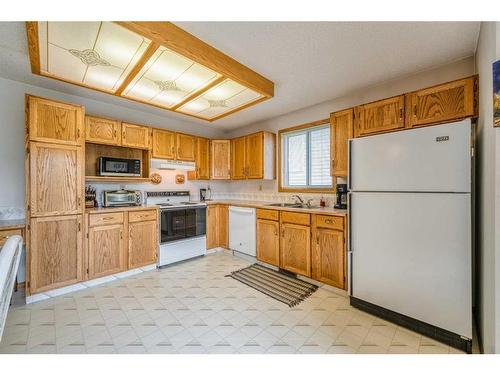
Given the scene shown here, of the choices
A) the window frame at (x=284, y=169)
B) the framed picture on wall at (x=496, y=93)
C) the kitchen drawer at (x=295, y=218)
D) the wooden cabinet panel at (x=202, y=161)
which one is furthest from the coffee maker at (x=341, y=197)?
the wooden cabinet panel at (x=202, y=161)

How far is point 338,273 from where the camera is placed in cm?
256

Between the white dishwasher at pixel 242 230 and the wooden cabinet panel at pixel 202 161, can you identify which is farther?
the wooden cabinet panel at pixel 202 161

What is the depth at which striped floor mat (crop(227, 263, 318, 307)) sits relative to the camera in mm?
2551

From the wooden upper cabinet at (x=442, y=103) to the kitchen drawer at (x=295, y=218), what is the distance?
1.48 meters

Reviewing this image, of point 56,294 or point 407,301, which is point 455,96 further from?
point 56,294

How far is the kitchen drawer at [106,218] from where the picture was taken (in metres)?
2.82

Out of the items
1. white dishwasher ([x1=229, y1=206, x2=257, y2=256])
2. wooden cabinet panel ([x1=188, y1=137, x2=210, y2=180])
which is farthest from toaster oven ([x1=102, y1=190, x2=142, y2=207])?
white dishwasher ([x1=229, y1=206, x2=257, y2=256])

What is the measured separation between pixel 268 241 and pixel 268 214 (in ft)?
1.33

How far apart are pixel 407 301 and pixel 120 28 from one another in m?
3.20

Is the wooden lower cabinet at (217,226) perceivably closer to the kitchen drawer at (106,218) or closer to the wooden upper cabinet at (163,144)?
the wooden upper cabinet at (163,144)

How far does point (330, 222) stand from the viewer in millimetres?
2623

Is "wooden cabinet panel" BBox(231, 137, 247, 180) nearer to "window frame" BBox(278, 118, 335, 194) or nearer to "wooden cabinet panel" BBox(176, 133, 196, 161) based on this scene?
"window frame" BBox(278, 118, 335, 194)

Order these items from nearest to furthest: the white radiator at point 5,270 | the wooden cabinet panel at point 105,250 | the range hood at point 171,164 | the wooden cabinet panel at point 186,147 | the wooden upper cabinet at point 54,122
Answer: the white radiator at point 5,270, the wooden upper cabinet at point 54,122, the wooden cabinet panel at point 105,250, the range hood at point 171,164, the wooden cabinet panel at point 186,147
